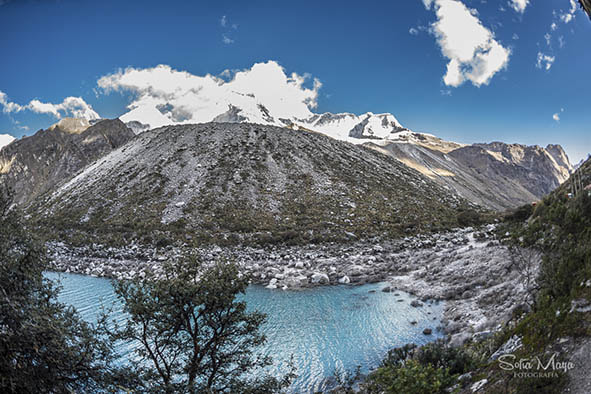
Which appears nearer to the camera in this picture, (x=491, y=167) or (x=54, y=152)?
(x=54, y=152)

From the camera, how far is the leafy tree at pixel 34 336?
611 cm

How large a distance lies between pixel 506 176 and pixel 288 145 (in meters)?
156

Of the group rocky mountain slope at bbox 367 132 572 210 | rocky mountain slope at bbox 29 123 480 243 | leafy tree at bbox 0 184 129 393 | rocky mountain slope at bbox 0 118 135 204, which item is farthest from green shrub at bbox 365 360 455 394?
rocky mountain slope at bbox 0 118 135 204

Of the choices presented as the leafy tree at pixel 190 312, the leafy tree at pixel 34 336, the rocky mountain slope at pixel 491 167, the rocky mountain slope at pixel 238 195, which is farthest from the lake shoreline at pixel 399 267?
the rocky mountain slope at pixel 491 167

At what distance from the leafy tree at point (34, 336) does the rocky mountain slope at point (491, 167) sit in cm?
9889

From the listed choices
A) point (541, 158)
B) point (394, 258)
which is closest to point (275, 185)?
point (394, 258)

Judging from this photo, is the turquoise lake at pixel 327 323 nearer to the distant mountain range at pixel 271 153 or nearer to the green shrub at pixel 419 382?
the green shrub at pixel 419 382

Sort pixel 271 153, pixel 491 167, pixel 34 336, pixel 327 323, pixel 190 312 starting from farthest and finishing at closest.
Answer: pixel 491 167, pixel 271 153, pixel 327 323, pixel 190 312, pixel 34 336

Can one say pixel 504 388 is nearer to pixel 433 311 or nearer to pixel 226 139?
pixel 433 311

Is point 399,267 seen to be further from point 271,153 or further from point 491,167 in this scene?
point 491,167

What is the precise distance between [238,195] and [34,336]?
40834 mm

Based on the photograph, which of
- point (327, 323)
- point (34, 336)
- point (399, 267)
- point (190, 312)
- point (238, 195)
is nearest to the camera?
point (34, 336)

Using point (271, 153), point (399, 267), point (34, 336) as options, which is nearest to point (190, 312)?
point (34, 336)

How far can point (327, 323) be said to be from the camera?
56.6ft
